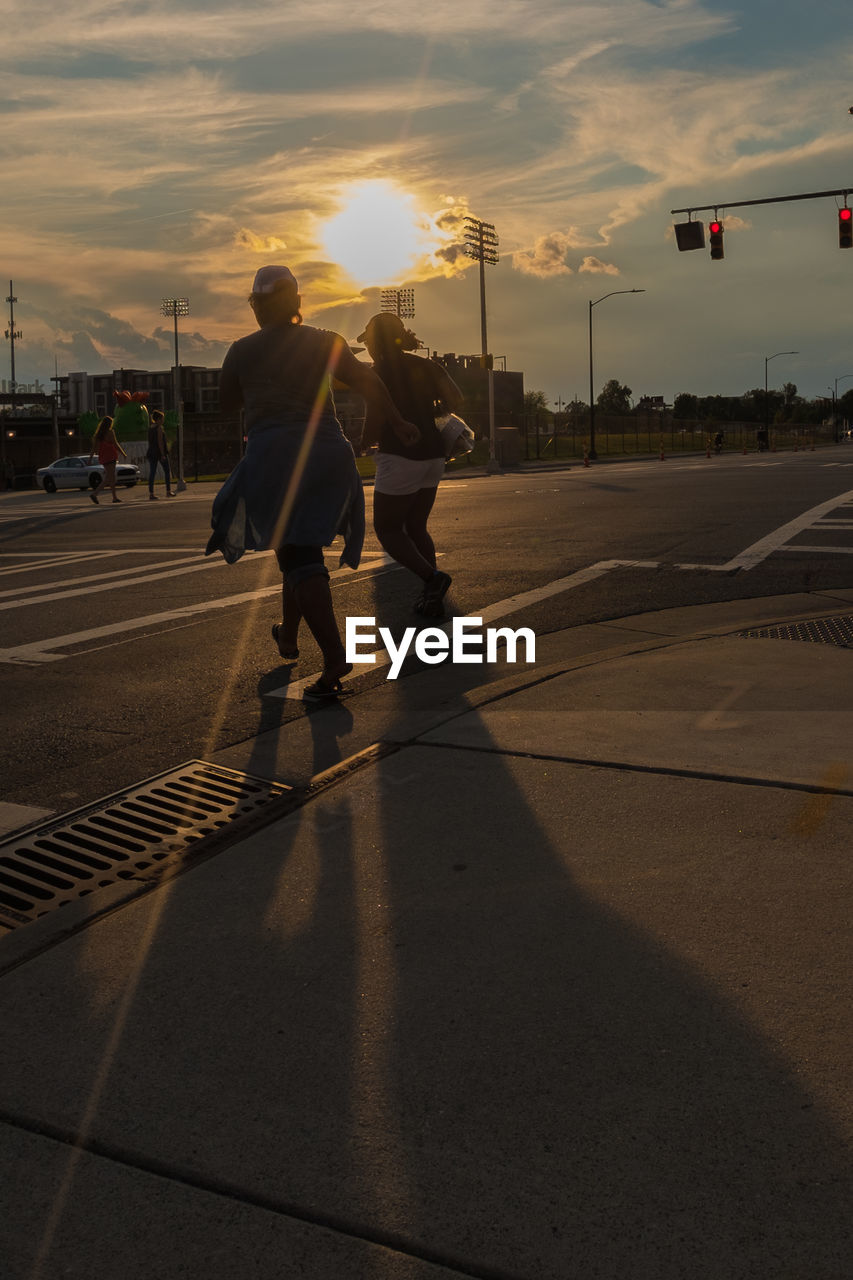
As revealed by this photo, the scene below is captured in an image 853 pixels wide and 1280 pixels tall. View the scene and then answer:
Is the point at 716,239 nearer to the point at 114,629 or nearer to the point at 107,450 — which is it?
the point at 107,450

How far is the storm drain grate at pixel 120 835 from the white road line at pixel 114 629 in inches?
102

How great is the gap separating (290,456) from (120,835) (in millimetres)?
2226

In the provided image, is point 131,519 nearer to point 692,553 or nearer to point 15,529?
point 15,529

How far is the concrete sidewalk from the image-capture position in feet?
6.60

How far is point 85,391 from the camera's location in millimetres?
178750

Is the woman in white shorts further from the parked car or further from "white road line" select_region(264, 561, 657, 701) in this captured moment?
the parked car

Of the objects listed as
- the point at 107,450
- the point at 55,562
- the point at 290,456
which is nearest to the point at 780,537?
Result: the point at 55,562

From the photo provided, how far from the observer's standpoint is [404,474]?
300 inches

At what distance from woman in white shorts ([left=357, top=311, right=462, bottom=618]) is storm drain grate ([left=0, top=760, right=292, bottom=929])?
316 centimetres

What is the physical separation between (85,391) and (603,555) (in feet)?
585

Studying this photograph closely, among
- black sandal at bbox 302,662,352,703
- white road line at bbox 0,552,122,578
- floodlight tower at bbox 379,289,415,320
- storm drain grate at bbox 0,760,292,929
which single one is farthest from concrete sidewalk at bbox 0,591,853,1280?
floodlight tower at bbox 379,289,415,320

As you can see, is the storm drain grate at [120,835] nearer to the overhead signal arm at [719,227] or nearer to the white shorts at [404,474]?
the white shorts at [404,474]

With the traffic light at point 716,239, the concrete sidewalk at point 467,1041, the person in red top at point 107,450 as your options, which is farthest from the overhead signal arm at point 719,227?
the concrete sidewalk at point 467,1041

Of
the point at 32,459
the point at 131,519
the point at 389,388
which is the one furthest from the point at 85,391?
the point at 389,388
